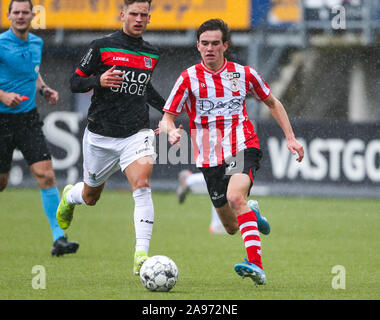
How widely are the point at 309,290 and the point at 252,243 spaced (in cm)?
55

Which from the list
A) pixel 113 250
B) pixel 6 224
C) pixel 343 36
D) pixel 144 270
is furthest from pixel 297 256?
pixel 343 36

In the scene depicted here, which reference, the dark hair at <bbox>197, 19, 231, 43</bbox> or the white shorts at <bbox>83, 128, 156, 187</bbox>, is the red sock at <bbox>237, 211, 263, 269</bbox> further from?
the dark hair at <bbox>197, 19, 231, 43</bbox>

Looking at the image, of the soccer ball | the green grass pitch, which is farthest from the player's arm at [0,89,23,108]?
the soccer ball

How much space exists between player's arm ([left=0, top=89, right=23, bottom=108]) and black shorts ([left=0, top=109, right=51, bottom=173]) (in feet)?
1.34

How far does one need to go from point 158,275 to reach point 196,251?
2677mm

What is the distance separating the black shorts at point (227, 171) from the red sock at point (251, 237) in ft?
1.15

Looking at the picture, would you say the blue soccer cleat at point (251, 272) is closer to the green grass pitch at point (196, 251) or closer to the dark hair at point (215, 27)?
the green grass pitch at point (196, 251)

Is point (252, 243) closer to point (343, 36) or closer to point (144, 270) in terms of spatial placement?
point (144, 270)

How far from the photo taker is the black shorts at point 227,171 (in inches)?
259

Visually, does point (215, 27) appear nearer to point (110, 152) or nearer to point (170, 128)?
point (170, 128)

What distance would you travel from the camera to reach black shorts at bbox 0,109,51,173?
8.04 m

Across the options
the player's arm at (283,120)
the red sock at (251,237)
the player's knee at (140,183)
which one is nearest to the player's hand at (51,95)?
the player's knee at (140,183)

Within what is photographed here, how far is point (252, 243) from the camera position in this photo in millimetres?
6191
